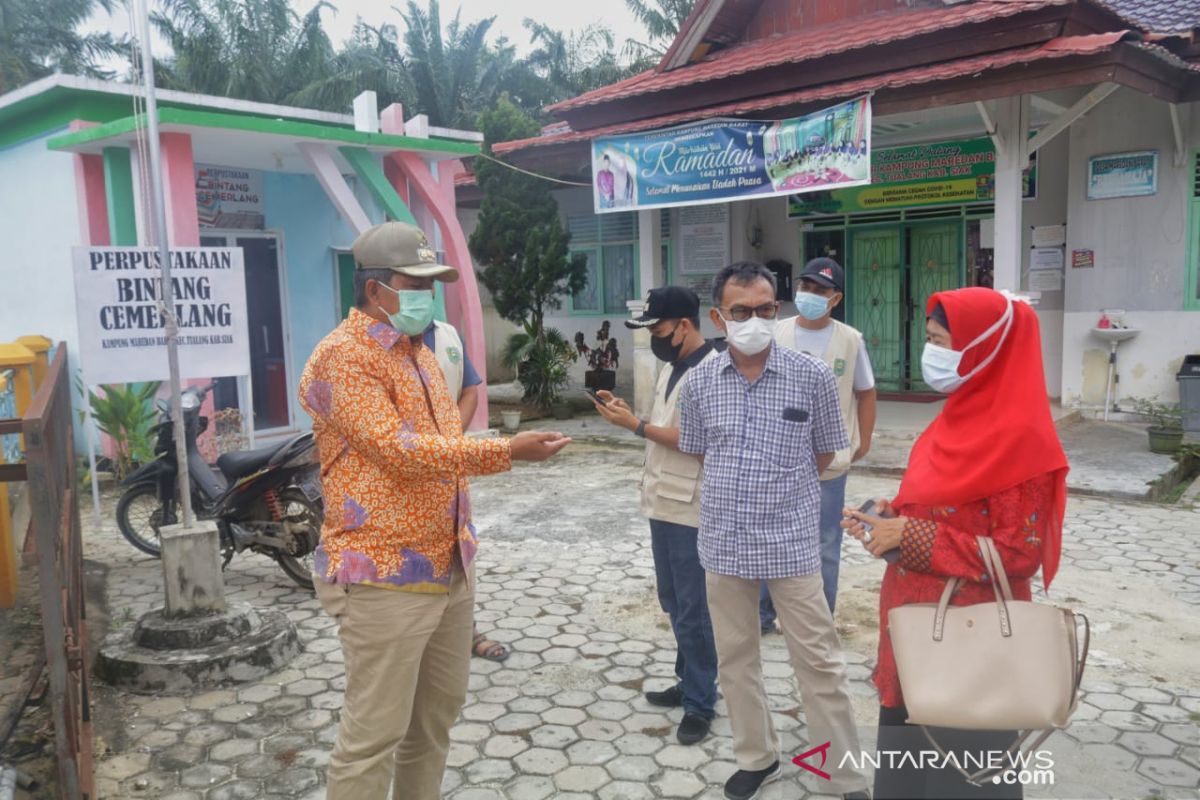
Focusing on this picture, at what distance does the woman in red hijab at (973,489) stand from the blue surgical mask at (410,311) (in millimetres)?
1254

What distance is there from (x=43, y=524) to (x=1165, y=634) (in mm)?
4590

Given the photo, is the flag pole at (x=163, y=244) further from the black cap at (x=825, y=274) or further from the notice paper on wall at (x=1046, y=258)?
the notice paper on wall at (x=1046, y=258)

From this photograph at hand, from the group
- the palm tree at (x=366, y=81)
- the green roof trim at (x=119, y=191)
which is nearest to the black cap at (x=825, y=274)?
the green roof trim at (x=119, y=191)

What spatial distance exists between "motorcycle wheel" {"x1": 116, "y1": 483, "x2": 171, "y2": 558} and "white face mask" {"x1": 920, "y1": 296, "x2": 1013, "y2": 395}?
504 cm

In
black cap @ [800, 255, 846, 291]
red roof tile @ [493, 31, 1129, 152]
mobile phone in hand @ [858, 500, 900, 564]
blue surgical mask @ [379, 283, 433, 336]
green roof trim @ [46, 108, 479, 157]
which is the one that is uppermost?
red roof tile @ [493, 31, 1129, 152]

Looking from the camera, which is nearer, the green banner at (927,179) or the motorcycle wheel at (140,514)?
the motorcycle wheel at (140,514)

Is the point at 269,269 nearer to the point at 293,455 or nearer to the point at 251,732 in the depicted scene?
the point at 293,455

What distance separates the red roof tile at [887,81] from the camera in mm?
7125

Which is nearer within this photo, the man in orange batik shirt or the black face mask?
the man in orange batik shirt

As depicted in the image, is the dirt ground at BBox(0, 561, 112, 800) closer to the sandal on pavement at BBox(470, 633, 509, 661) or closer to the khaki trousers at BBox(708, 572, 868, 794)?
the sandal on pavement at BBox(470, 633, 509, 661)

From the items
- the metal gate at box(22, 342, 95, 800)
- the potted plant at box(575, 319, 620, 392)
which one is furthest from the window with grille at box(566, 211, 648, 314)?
the metal gate at box(22, 342, 95, 800)

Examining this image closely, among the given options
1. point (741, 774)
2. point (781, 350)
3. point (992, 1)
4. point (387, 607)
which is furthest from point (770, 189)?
point (387, 607)

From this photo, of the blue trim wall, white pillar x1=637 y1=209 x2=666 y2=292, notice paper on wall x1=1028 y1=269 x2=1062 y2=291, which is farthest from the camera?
white pillar x1=637 y1=209 x2=666 y2=292

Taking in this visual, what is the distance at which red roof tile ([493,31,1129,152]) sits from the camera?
712cm
